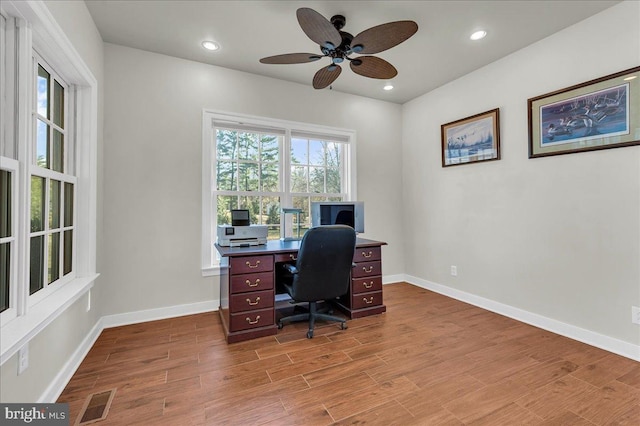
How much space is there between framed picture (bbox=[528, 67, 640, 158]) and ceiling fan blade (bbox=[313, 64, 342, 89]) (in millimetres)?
1942

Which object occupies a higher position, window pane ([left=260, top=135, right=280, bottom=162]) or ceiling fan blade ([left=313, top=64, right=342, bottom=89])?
ceiling fan blade ([left=313, top=64, right=342, bottom=89])

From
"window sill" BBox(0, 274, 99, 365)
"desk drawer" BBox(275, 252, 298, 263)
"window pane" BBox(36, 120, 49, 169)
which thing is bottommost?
"window sill" BBox(0, 274, 99, 365)

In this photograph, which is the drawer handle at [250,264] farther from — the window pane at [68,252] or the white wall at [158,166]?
the window pane at [68,252]

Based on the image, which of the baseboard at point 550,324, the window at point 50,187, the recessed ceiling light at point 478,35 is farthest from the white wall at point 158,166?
the baseboard at point 550,324

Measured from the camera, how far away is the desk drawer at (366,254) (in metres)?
3.00

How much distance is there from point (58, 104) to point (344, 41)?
217 centimetres

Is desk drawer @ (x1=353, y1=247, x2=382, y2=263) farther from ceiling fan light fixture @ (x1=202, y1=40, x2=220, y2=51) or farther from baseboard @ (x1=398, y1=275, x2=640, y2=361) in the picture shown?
ceiling fan light fixture @ (x1=202, y1=40, x2=220, y2=51)

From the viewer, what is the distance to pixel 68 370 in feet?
6.17

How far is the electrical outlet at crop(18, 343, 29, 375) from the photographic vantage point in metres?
1.35

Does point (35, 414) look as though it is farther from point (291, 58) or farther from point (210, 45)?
point (210, 45)

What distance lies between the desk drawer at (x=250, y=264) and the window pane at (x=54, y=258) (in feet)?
3.80

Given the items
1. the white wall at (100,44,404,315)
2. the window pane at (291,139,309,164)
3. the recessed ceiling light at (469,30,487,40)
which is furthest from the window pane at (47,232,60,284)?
the recessed ceiling light at (469,30,487,40)

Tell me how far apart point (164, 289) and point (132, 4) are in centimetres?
254

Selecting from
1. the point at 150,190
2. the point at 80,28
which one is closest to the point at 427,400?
the point at 150,190
